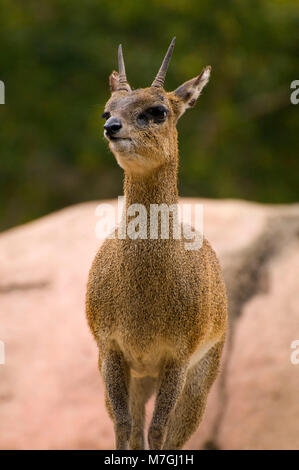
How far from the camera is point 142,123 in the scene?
16.2ft

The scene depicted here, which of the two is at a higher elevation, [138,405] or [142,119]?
[142,119]

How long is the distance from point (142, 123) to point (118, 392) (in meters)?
1.79

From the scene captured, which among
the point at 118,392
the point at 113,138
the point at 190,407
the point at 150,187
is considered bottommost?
the point at 190,407

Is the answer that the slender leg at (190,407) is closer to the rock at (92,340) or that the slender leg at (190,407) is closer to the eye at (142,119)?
the rock at (92,340)

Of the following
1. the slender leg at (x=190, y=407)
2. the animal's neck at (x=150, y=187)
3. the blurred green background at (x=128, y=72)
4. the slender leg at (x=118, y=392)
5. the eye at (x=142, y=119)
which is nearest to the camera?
the eye at (x=142, y=119)

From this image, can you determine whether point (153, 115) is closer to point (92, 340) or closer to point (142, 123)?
point (142, 123)

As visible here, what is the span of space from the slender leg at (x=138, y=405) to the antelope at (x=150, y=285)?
1.95ft

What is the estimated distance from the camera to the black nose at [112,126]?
4.66m

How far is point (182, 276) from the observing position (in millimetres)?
5266

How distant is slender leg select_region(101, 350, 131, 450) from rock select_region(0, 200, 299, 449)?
7.44 feet

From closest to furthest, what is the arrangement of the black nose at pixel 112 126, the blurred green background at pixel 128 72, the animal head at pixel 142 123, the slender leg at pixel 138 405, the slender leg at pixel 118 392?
the black nose at pixel 112 126, the animal head at pixel 142 123, the slender leg at pixel 118 392, the slender leg at pixel 138 405, the blurred green background at pixel 128 72

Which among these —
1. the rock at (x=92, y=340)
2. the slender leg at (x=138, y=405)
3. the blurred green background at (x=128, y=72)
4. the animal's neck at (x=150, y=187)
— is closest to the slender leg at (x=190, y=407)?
the slender leg at (x=138, y=405)

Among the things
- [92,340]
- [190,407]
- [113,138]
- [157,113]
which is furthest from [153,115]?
[92,340]
